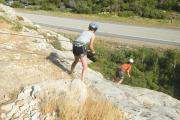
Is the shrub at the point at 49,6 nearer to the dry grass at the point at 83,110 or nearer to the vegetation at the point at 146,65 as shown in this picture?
the vegetation at the point at 146,65

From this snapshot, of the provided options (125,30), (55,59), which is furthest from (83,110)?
(125,30)

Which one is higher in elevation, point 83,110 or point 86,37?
point 86,37

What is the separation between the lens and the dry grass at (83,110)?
373 inches

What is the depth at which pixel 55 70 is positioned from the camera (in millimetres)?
13562

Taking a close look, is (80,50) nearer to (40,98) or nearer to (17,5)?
(40,98)

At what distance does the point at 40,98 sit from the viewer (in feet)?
33.5

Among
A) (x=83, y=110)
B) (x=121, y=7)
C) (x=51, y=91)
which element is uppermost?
(x=51, y=91)

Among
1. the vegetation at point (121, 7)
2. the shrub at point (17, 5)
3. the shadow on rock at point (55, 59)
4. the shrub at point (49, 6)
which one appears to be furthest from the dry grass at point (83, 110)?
the shrub at point (17, 5)

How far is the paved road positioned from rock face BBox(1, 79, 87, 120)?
17.1 meters

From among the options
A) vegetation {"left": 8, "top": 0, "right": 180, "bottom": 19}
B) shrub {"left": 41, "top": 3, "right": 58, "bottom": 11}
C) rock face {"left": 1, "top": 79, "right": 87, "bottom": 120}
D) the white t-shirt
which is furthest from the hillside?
shrub {"left": 41, "top": 3, "right": 58, "bottom": 11}

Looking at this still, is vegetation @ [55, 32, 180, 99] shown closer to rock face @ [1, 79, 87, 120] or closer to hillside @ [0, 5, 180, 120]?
hillside @ [0, 5, 180, 120]

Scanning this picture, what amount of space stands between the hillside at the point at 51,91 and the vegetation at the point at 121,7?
921 inches

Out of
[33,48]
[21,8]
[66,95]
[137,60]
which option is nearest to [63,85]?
[66,95]

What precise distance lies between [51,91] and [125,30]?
68.7ft
